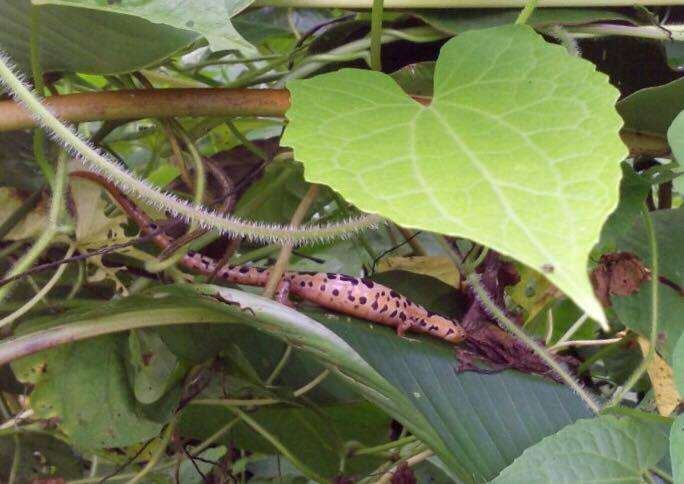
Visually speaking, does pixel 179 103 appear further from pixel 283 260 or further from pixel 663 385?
pixel 663 385

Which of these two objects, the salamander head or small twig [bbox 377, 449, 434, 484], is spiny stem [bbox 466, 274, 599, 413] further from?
small twig [bbox 377, 449, 434, 484]

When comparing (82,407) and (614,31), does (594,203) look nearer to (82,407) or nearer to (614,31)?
(614,31)

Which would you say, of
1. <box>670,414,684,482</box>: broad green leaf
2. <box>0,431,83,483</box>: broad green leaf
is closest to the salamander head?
<box>670,414,684,482</box>: broad green leaf

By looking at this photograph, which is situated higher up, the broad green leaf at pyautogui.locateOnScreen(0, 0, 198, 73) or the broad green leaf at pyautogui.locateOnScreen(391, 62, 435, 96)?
the broad green leaf at pyautogui.locateOnScreen(0, 0, 198, 73)

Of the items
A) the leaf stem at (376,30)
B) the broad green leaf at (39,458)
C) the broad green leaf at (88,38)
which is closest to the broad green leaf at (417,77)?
the leaf stem at (376,30)

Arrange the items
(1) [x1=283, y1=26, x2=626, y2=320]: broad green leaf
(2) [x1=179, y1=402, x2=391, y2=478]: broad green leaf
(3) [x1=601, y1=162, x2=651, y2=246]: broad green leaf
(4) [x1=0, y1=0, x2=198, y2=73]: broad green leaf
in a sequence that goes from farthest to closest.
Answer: (2) [x1=179, y1=402, x2=391, y2=478]: broad green leaf, (3) [x1=601, y1=162, x2=651, y2=246]: broad green leaf, (4) [x1=0, y1=0, x2=198, y2=73]: broad green leaf, (1) [x1=283, y1=26, x2=626, y2=320]: broad green leaf

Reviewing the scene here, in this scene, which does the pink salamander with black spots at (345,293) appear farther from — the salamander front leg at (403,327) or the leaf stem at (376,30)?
the leaf stem at (376,30)

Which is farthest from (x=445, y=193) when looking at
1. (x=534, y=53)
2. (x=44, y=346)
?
(x=44, y=346)
